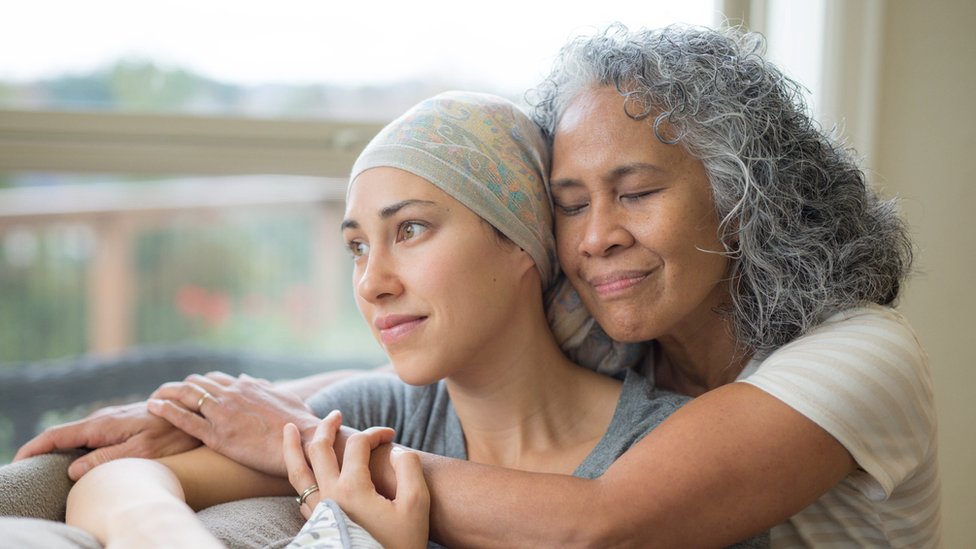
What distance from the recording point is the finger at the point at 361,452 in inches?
49.8

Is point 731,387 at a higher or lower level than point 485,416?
higher

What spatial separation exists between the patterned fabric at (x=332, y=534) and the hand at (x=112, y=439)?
402mm

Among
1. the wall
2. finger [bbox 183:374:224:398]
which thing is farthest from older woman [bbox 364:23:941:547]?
the wall

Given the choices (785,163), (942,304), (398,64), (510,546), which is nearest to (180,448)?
(510,546)

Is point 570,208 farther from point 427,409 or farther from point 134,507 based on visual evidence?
point 134,507

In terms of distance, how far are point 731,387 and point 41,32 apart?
183cm

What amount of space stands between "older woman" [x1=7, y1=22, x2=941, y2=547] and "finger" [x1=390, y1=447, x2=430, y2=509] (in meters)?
0.03

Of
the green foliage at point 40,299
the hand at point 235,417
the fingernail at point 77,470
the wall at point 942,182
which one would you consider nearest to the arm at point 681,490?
the hand at point 235,417

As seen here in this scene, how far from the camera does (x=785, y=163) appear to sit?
1473mm

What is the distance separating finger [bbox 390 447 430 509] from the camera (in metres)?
1.25

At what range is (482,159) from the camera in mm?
1450

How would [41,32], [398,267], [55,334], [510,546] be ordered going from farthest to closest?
[55,334], [41,32], [398,267], [510,546]

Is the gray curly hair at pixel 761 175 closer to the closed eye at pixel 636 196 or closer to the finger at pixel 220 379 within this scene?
the closed eye at pixel 636 196

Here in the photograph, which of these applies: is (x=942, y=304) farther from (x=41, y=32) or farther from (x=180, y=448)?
(x=41, y=32)
